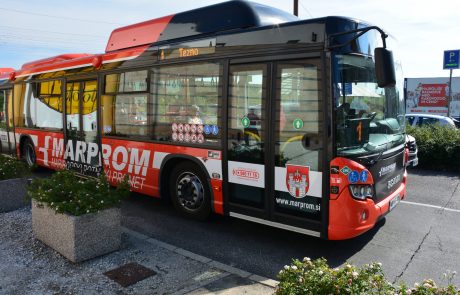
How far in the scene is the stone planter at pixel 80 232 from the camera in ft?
14.8

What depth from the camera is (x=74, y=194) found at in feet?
15.8

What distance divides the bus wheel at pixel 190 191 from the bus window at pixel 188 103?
48 centimetres

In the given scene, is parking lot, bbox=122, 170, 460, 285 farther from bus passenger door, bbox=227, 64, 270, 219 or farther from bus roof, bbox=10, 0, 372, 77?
bus roof, bbox=10, 0, 372, 77

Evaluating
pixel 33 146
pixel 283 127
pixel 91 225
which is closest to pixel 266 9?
pixel 283 127

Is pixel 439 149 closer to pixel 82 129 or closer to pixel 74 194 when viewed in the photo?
pixel 82 129

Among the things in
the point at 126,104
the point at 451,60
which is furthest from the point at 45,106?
the point at 451,60

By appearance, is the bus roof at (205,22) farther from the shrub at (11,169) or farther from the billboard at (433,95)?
the billboard at (433,95)

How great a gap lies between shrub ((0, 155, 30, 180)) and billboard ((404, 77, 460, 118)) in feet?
105

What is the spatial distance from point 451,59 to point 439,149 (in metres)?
4.29

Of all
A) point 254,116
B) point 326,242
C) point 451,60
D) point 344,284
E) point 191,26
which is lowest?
point 326,242

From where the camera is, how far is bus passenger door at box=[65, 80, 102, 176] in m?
7.87

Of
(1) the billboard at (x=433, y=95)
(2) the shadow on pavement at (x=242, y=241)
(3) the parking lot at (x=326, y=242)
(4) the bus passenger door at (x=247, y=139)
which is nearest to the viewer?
(3) the parking lot at (x=326, y=242)

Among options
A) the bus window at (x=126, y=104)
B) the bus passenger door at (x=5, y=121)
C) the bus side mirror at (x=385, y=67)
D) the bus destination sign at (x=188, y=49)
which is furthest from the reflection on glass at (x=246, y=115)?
the bus passenger door at (x=5, y=121)

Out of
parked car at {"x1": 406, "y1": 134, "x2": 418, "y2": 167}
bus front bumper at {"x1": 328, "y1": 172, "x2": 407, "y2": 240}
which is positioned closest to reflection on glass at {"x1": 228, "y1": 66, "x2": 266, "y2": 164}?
bus front bumper at {"x1": 328, "y1": 172, "x2": 407, "y2": 240}
